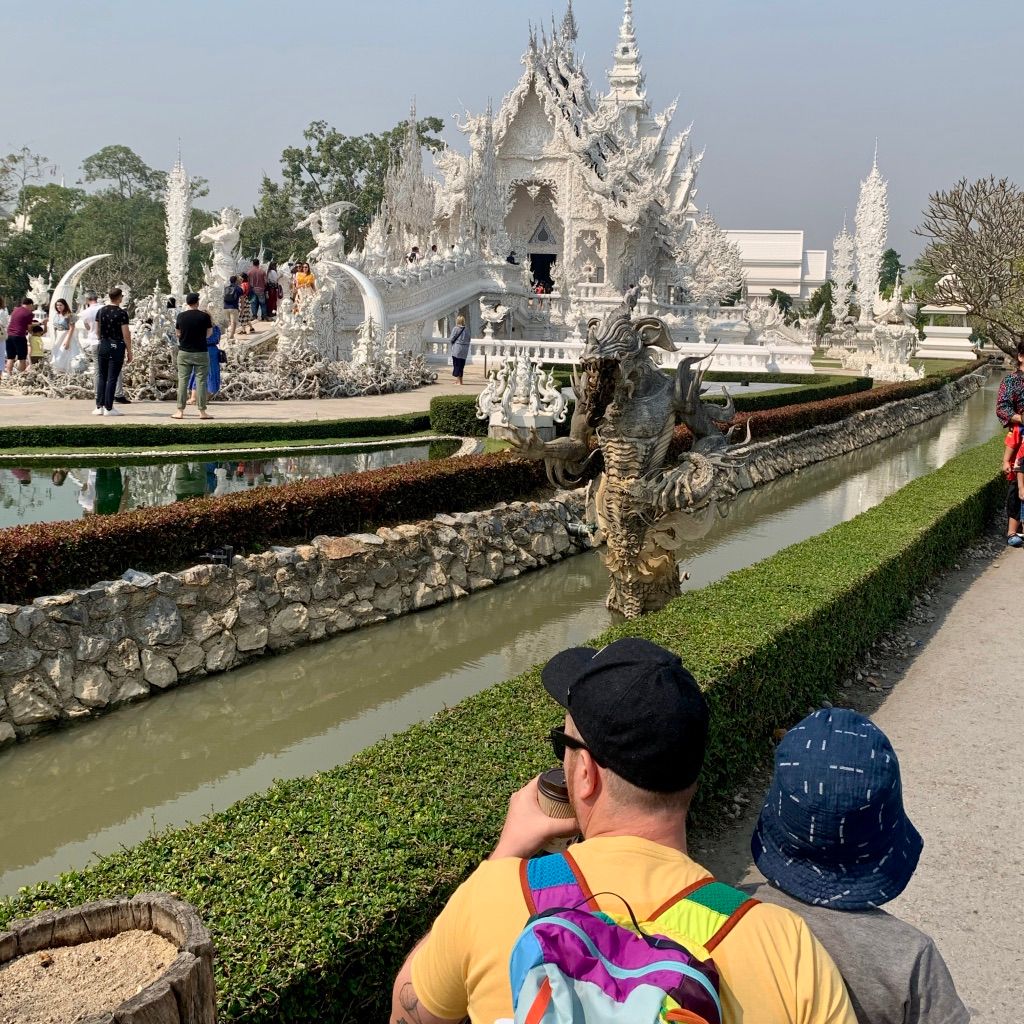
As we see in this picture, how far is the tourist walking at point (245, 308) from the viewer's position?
2264 centimetres

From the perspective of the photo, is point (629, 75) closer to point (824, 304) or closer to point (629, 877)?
point (824, 304)

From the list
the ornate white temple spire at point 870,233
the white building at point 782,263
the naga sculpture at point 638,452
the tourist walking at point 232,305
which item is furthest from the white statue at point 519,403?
the white building at point 782,263

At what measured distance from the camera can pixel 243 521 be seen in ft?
24.7

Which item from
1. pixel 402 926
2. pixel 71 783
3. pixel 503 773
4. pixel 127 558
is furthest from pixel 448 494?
pixel 402 926

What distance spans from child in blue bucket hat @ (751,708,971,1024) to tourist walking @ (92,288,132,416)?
12.8 meters

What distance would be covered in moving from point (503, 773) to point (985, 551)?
346 inches

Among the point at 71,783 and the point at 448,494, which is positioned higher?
the point at 448,494

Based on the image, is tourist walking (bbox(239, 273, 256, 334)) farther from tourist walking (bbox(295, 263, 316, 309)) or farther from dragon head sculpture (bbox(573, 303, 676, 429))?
dragon head sculpture (bbox(573, 303, 676, 429))

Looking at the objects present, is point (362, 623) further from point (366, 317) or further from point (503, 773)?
point (366, 317)

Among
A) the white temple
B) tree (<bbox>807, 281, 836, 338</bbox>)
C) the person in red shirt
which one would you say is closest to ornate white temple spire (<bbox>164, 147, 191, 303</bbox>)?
the white temple

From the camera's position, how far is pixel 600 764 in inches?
67.8

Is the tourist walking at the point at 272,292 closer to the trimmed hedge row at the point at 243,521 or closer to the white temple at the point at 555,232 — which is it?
the white temple at the point at 555,232

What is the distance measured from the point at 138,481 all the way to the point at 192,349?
431 cm

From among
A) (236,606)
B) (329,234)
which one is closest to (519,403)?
(236,606)
